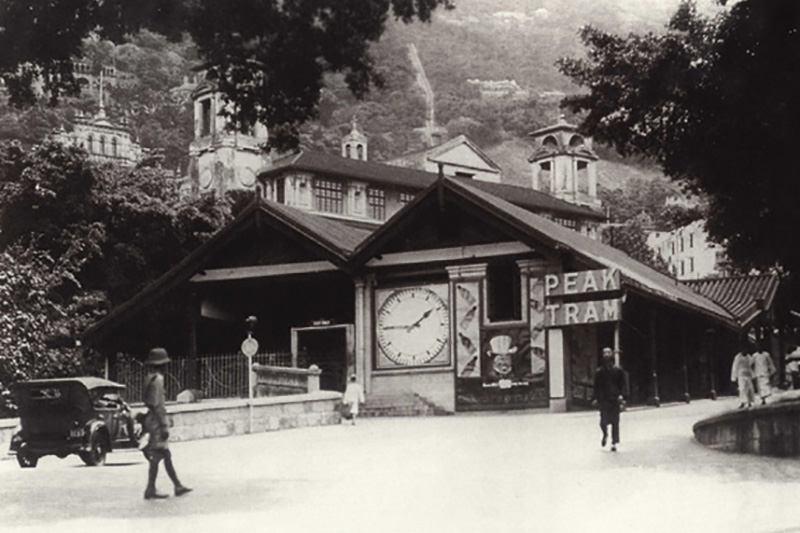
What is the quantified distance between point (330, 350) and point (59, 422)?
9.40m

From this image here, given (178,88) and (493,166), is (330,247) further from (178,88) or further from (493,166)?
(178,88)

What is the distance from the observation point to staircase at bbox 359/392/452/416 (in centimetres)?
1930

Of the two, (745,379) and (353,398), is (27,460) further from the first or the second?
(745,379)

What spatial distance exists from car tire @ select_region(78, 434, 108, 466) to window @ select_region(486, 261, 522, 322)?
27.7 feet

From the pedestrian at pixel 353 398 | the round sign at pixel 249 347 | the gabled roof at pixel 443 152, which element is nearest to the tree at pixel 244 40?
the gabled roof at pixel 443 152

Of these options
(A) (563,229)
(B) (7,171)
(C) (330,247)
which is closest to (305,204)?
(C) (330,247)

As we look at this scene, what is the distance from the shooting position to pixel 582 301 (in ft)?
59.2

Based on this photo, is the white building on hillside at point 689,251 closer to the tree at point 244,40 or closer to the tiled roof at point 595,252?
the tiled roof at point 595,252

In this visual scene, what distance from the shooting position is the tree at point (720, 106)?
10742mm

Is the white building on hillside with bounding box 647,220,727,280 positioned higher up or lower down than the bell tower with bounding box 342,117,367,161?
lower down

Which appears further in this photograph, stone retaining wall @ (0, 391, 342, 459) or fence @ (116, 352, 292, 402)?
fence @ (116, 352, 292, 402)

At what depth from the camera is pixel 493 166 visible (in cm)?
1317

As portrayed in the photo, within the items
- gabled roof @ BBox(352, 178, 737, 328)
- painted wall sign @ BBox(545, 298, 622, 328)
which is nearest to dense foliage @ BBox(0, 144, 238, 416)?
gabled roof @ BBox(352, 178, 737, 328)

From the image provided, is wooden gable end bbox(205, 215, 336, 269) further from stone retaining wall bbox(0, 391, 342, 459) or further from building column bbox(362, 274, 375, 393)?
stone retaining wall bbox(0, 391, 342, 459)
